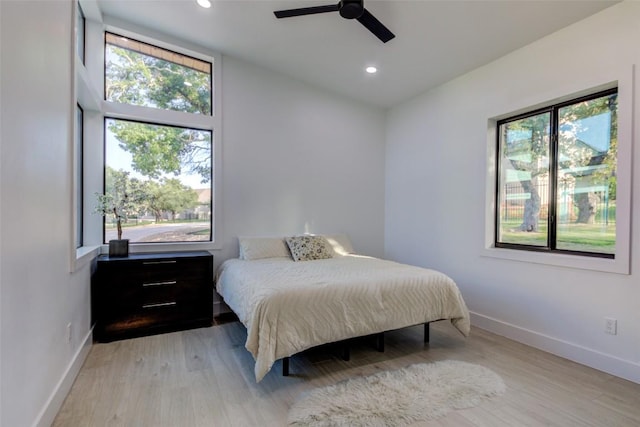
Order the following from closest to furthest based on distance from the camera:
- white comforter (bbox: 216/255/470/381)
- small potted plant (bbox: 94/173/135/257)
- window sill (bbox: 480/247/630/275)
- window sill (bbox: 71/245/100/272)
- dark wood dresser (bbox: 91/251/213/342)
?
white comforter (bbox: 216/255/470/381) → window sill (bbox: 71/245/100/272) → window sill (bbox: 480/247/630/275) → dark wood dresser (bbox: 91/251/213/342) → small potted plant (bbox: 94/173/135/257)

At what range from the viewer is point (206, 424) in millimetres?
1720

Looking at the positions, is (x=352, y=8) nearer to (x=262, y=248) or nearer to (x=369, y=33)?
(x=369, y=33)

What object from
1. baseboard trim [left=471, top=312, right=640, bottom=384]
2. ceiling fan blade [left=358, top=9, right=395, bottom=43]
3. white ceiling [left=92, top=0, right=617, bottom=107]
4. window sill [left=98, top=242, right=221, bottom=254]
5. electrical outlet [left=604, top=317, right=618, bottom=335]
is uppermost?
white ceiling [left=92, top=0, right=617, bottom=107]

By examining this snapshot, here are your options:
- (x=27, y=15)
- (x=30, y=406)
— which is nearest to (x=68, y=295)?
(x=30, y=406)

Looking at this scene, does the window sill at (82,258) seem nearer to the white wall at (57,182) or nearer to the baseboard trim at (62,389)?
the white wall at (57,182)

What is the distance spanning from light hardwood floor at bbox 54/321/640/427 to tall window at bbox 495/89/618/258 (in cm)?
106

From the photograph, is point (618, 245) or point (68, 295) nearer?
point (68, 295)

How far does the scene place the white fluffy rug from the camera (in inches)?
69.4

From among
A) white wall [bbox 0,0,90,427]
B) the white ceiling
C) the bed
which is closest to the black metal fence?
the bed

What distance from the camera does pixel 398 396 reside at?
1.97m

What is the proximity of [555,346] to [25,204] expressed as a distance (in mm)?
3854

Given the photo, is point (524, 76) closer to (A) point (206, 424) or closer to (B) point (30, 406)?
(A) point (206, 424)

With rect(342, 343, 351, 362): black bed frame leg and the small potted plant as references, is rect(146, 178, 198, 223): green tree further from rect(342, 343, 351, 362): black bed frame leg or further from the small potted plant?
rect(342, 343, 351, 362): black bed frame leg

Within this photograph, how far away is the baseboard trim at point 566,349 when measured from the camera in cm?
224
